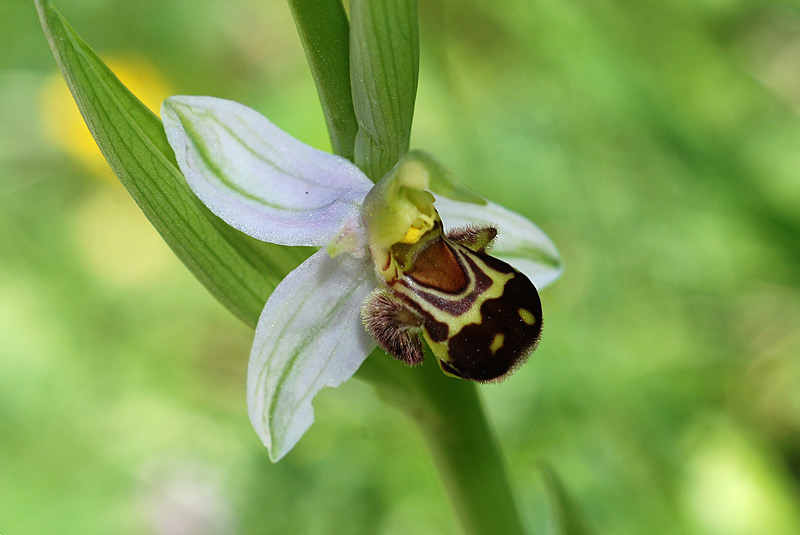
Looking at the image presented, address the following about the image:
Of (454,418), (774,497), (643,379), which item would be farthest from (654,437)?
(454,418)

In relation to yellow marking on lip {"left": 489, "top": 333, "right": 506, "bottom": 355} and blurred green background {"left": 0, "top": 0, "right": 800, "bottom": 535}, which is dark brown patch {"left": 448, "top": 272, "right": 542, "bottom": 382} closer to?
yellow marking on lip {"left": 489, "top": 333, "right": 506, "bottom": 355}

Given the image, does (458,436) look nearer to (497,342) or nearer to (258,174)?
(497,342)

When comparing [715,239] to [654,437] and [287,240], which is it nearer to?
[654,437]

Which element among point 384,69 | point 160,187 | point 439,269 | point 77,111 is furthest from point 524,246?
point 77,111

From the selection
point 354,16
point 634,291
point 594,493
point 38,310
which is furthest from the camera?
point 38,310

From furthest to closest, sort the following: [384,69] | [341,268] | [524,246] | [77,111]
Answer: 1. [77,111]
2. [524,246]
3. [341,268]
4. [384,69]

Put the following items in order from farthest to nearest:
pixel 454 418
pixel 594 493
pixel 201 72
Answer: pixel 201 72
pixel 594 493
pixel 454 418

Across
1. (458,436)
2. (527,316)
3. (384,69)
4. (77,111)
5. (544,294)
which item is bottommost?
(544,294)

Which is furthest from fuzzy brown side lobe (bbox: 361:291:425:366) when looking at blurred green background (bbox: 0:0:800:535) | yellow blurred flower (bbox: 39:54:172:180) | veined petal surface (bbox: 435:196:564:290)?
yellow blurred flower (bbox: 39:54:172:180)
